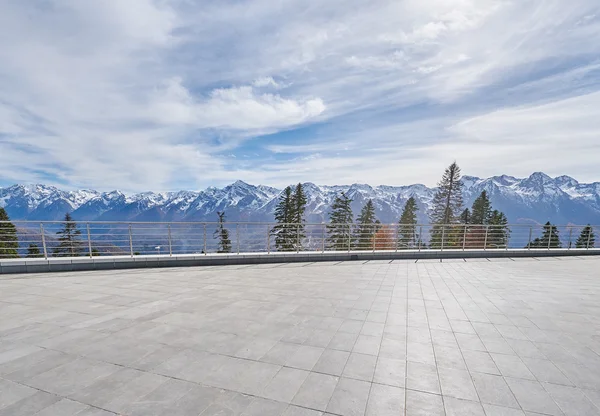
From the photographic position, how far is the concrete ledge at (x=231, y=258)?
7.11m

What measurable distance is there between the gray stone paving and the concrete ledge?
57.6 inches

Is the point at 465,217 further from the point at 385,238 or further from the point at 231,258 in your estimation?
the point at 231,258

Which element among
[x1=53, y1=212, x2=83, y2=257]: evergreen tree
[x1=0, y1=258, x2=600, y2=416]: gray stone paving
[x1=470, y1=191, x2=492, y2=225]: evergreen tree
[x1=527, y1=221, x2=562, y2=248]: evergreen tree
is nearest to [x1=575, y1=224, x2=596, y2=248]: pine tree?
[x1=527, y1=221, x2=562, y2=248]: evergreen tree

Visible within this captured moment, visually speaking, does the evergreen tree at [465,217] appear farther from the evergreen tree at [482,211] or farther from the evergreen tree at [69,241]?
the evergreen tree at [69,241]

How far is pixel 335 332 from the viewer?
3.44 m

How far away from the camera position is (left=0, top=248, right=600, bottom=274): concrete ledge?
23.3 feet

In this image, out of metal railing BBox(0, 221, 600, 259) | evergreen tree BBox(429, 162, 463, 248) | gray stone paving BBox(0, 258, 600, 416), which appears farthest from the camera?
evergreen tree BBox(429, 162, 463, 248)

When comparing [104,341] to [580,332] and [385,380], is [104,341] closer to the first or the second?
[385,380]

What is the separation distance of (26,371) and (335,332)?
3079 millimetres

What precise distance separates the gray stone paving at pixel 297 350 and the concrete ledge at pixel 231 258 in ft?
4.80

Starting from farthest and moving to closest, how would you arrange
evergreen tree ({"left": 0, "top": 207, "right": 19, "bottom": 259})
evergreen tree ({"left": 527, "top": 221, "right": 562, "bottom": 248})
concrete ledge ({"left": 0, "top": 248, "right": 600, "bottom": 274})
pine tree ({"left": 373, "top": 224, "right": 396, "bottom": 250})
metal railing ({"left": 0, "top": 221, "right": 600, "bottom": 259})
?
evergreen tree ({"left": 527, "top": 221, "right": 562, "bottom": 248}), pine tree ({"left": 373, "top": 224, "right": 396, "bottom": 250}), metal railing ({"left": 0, "top": 221, "right": 600, "bottom": 259}), concrete ledge ({"left": 0, "top": 248, "right": 600, "bottom": 274}), evergreen tree ({"left": 0, "top": 207, "right": 19, "bottom": 259})

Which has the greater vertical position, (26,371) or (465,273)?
(26,371)

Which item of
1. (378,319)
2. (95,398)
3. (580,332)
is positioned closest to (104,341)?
(95,398)

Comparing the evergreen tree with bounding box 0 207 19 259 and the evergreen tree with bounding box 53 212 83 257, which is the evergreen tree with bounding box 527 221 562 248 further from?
the evergreen tree with bounding box 0 207 19 259
